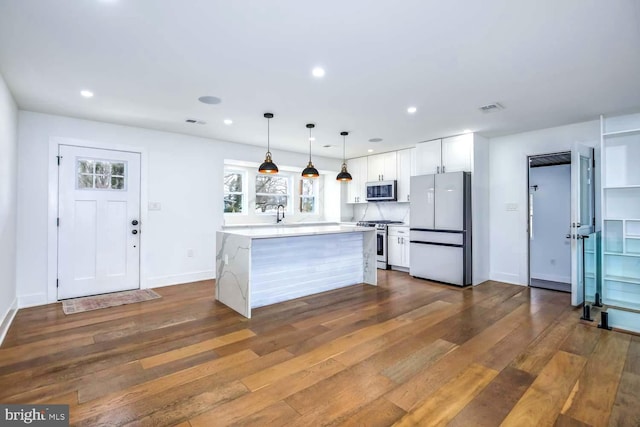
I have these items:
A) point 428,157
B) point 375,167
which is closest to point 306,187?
point 375,167

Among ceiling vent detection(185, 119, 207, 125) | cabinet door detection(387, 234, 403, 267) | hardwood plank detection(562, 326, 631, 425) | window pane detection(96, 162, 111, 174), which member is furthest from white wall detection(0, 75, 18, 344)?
cabinet door detection(387, 234, 403, 267)

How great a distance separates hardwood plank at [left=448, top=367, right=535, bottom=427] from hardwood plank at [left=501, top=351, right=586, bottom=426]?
0.04 m

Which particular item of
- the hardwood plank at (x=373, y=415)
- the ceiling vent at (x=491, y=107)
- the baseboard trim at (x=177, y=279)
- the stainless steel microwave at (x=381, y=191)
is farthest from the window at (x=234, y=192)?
the hardwood plank at (x=373, y=415)

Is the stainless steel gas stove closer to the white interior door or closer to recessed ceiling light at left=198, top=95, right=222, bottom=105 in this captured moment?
the white interior door

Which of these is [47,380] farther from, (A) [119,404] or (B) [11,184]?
(B) [11,184]

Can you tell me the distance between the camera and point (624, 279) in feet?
12.5

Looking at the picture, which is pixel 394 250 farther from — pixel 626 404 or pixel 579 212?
pixel 626 404

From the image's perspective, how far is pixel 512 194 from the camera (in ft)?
17.0

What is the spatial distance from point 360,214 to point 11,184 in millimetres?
6073

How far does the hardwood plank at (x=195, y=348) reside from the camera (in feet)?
8.25

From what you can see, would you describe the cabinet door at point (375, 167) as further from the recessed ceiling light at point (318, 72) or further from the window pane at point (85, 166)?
the window pane at point (85, 166)

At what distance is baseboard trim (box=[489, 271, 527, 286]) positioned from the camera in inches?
202

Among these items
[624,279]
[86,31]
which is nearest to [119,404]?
[86,31]

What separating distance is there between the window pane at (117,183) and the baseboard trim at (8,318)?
1.79 metres
